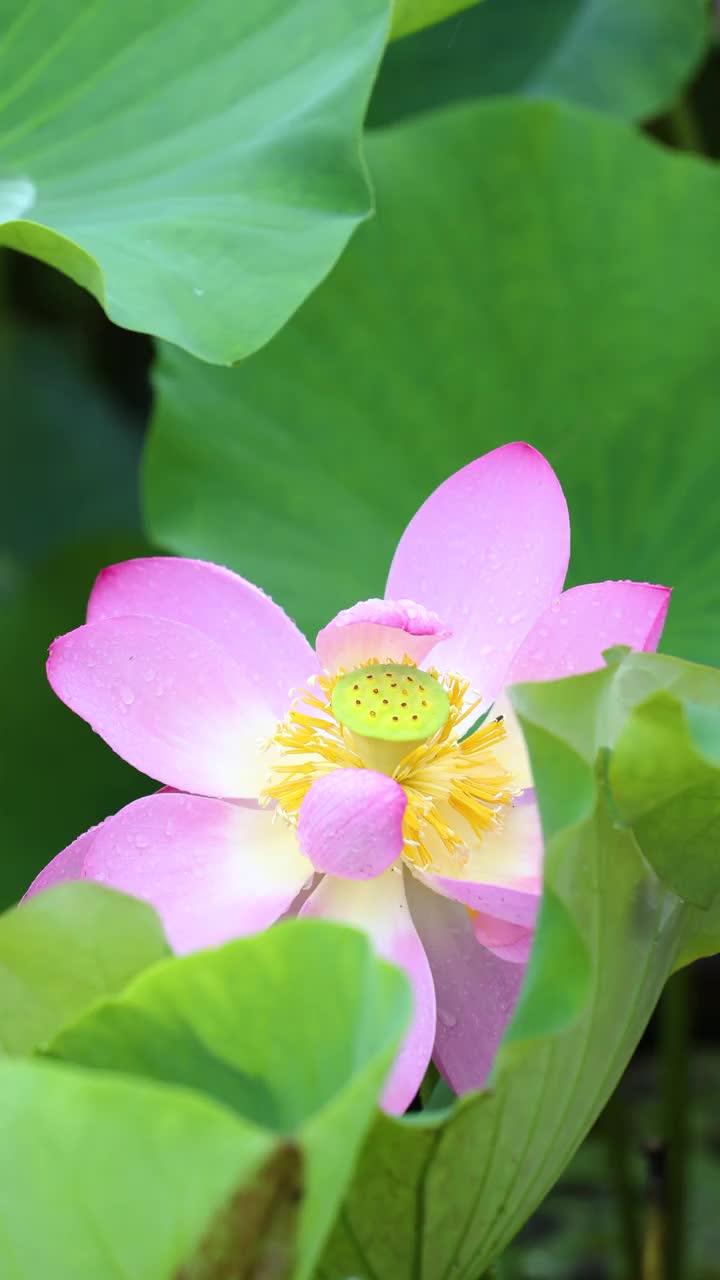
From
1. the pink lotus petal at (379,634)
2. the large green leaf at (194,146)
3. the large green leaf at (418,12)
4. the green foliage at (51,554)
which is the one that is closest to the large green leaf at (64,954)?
the pink lotus petal at (379,634)

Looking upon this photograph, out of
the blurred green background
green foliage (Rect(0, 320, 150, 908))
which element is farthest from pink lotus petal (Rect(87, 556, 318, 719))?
green foliage (Rect(0, 320, 150, 908))

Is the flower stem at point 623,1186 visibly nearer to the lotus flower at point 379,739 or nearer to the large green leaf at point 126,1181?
the lotus flower at point 379,739

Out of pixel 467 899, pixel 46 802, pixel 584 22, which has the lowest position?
pixel 46 802

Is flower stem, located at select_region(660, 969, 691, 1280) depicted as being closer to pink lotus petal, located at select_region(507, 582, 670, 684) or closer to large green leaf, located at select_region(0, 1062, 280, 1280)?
pink lotus petal, located at select_region(507, 582, 670, 684)

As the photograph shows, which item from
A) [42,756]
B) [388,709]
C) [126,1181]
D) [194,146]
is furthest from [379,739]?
[42,756]

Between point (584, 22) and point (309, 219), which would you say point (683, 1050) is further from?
point (584, 22)

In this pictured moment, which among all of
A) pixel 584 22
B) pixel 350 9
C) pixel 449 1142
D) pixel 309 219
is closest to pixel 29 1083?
pixel 449 1142
